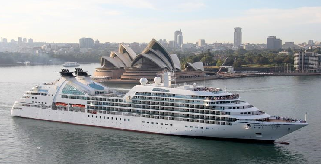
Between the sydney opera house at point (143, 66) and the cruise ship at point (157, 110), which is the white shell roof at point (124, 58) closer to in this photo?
the sydney opera house at point (143, 66)

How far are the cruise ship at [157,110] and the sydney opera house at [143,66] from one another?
102ft

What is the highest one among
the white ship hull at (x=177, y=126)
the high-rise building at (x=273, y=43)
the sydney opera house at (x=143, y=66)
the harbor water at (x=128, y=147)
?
the high-rise building at (x=273, y=43)

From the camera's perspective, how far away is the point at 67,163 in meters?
20.0

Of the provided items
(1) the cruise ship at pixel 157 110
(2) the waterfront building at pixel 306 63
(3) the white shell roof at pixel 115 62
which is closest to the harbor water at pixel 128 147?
(1) the cruise ship at pixel 157 110

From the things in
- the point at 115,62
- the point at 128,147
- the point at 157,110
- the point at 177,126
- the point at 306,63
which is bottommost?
the point at 128,147

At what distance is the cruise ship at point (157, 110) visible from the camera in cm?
2216

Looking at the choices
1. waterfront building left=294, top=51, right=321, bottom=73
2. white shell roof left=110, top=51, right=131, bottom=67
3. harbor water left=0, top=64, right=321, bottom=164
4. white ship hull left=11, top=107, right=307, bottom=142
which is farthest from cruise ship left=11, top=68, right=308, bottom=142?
waterfront building left=294, top=51, right=321, bottom=73

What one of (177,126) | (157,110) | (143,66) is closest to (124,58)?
(143,66)

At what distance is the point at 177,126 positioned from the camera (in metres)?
23.4

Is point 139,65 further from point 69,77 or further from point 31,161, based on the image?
point 31,161

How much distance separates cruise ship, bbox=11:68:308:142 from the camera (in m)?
22.2

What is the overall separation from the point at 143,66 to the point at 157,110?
1517 inches

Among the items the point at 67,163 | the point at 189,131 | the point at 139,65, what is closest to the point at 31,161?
the point at 67,163

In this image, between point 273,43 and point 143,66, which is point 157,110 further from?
point 273,43
